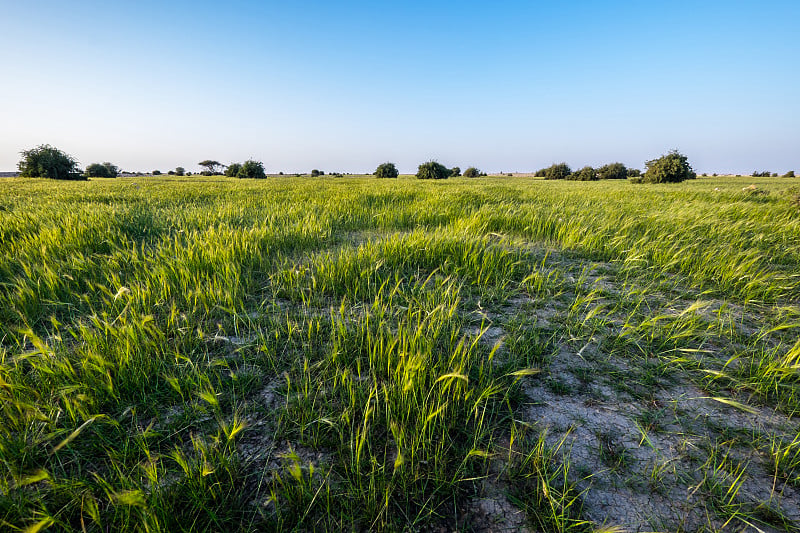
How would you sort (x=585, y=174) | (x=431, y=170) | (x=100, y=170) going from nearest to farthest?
Answer: (x=431, y=170), (x=585, y=174), (x=100, y=170)

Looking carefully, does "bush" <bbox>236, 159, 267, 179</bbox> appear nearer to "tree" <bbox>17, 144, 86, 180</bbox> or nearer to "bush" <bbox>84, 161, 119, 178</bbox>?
"tree" <bbox>17, 144, 86, 180</bbox>

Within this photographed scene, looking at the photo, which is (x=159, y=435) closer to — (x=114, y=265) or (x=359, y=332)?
(x=359, y=332)

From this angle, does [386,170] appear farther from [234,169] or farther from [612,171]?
[612,171]

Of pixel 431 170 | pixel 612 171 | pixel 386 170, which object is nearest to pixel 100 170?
pixel 386 170

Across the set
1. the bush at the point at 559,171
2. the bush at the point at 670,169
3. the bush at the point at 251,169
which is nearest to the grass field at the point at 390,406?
the bush at the point at 670,169

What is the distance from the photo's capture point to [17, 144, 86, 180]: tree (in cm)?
2473

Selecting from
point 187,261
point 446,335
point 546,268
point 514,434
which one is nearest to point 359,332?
point 446,335

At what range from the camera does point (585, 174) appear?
34625 millimetres

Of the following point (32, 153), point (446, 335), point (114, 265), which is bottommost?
point (446, 335)

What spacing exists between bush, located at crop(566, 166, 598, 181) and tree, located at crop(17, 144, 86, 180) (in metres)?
52.2

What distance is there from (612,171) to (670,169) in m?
15.2

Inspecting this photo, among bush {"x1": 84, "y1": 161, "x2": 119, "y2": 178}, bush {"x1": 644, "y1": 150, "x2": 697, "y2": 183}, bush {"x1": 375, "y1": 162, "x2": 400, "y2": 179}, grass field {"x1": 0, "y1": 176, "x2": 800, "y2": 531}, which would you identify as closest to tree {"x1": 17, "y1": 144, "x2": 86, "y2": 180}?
bush {"x1": 84, "y1": 161, "x2": 119, "y2": 178}

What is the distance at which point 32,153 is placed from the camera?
82.7ft

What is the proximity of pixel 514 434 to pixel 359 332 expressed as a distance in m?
0.89
